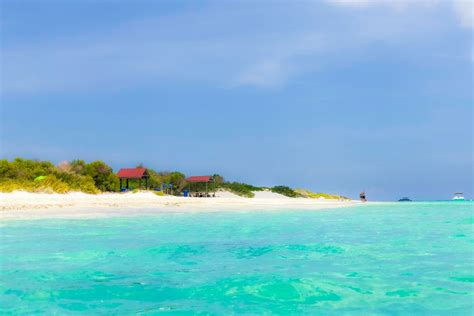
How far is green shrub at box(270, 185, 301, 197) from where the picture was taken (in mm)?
60594

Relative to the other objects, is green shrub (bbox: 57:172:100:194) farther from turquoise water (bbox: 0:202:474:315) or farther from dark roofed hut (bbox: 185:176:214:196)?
turquoise water (bbox: 0:202:474:315)

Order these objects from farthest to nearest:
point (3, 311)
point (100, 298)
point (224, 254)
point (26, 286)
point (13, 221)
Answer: point (13, 221) → point (224, 254) → point (26, 286) → point (100, 298) → point (3, 311)

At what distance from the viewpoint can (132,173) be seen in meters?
47.8

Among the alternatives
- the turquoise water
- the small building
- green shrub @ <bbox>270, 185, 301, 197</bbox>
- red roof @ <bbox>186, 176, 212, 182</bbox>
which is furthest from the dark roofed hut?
the turquoise water

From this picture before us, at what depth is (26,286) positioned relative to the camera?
6.27m

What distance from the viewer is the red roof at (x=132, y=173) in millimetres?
46750

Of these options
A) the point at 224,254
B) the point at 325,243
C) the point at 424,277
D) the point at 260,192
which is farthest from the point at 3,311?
the point at 260,192

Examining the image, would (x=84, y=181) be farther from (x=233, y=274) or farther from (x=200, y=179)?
(x=233, y=274)

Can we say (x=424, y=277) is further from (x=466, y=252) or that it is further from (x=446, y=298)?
(x=466, y=252)

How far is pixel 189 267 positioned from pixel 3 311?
3181mm

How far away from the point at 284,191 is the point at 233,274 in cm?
5439

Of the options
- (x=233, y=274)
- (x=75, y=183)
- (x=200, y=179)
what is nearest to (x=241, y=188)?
(x=200, y=179)

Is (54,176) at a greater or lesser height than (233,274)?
greater

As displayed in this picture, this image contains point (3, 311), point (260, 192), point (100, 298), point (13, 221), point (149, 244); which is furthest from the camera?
point (260, 192)
